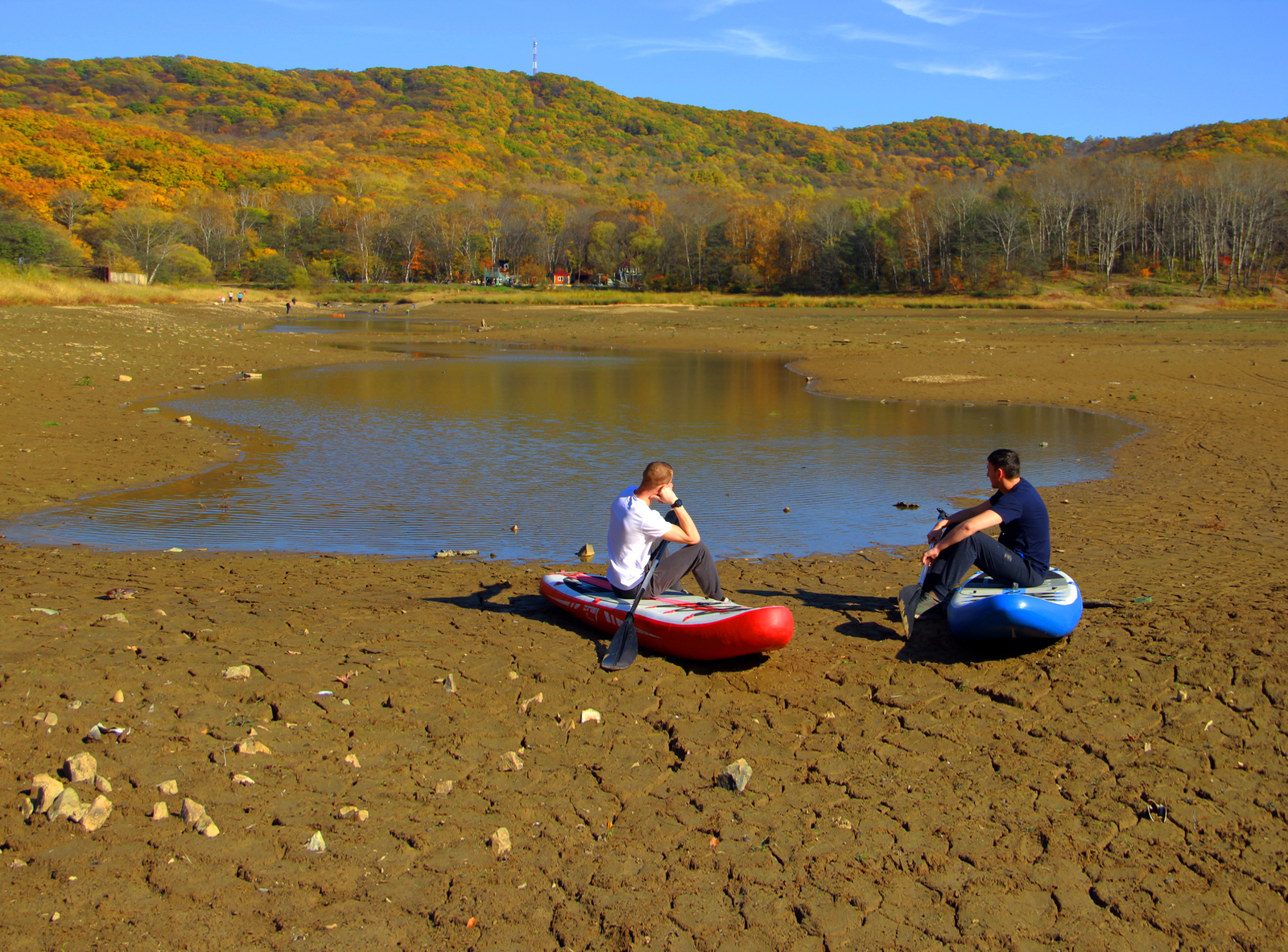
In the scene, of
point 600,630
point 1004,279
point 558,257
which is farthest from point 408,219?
point 600,630

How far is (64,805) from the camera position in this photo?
154 inches

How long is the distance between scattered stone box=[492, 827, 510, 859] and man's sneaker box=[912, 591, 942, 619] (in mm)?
3426

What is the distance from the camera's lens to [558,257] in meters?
97.7

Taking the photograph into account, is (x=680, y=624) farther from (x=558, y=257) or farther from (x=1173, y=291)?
(x=558, y=257)

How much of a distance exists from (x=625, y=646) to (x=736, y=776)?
151cm

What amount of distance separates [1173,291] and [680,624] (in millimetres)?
67363

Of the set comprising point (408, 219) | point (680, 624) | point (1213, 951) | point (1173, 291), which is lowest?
point (1213, 951)

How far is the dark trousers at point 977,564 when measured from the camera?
6.35 meters

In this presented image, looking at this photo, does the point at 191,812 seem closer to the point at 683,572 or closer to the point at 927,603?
the point at 683,572

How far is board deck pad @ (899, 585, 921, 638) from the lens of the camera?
6.33 metres

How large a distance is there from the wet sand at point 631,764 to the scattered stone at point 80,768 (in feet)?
0.20

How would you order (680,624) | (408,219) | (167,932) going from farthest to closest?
1. (408,219)
2. (680,624)
3. (167,932)

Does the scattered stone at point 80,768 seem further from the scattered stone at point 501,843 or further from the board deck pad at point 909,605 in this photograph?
the board deck pad at point 909,605

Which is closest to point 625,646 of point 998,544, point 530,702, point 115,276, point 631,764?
point 530,702
